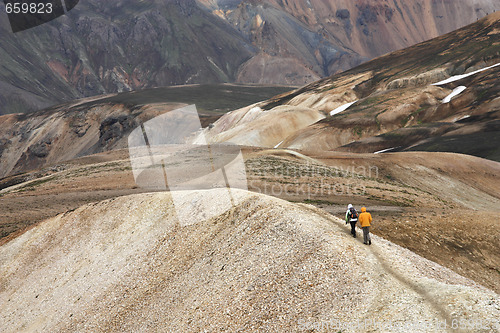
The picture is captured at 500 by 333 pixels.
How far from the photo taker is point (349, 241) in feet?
59.8

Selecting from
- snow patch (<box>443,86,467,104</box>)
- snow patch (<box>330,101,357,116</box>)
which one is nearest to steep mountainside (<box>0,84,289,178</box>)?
snow patch (<box>330,101,357,116</box>)

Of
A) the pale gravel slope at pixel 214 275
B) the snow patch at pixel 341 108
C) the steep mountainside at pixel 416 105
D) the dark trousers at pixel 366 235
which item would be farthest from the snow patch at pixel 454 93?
the dark trousers at pixel 366 235

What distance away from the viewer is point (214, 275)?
19.8 m

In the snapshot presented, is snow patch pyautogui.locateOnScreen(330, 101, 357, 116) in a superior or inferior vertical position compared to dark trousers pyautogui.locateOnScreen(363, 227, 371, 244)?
inferior

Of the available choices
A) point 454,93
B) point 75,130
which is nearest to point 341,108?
→ point 454,93

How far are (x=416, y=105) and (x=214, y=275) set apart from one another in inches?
3449

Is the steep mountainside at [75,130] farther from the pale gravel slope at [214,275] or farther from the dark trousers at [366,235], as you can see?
the dark trousers at [366,235]

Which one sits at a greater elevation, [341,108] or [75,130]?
[75,130]

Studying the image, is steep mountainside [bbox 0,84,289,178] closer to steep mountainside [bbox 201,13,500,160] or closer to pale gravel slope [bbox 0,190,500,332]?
steep mountainside [bbox 201,13,500,160]

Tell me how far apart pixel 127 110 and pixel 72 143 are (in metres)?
24.2

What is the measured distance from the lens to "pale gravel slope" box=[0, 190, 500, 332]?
48.6 ft

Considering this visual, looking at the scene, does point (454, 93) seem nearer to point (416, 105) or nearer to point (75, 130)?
point (416, 105)

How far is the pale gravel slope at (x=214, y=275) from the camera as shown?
14805 millimetres

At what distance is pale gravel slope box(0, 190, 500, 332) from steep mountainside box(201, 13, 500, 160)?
55.4 m
